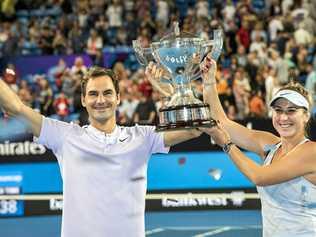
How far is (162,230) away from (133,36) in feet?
33.6

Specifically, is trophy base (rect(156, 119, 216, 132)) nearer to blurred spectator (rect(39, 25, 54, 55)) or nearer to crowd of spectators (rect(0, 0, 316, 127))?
crowd of spectators (rect(0, 0, 316, 127))

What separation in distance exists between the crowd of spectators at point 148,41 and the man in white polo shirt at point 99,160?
393 inches

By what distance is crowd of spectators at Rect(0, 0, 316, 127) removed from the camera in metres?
16.3

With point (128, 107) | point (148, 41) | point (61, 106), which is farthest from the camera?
point (148, 41)

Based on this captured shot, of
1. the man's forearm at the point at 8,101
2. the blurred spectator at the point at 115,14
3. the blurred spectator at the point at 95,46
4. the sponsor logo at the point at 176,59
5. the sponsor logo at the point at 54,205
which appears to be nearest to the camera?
the man's forearm at the point at 8,101

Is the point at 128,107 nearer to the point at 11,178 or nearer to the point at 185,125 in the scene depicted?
the point at 11,178

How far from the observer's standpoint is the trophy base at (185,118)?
4758 millimetres

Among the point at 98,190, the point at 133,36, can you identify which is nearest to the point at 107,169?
the point at 98,190

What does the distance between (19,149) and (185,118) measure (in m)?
9.51

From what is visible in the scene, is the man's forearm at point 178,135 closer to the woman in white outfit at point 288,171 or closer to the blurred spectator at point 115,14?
the woman in white outfit at point 288,171

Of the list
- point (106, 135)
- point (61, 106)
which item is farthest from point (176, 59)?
point (61, 106)

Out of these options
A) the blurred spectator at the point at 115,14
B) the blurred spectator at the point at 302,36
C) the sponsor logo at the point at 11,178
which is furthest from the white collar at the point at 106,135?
the blurred spectator at the point at 115,14

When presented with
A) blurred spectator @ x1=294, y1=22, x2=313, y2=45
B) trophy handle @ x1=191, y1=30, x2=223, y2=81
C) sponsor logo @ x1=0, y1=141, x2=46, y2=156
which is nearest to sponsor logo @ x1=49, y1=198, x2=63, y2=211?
sponsor logo @ x1=0, y1=141, x2=46, y2=156

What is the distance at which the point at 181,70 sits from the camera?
5.17 m
